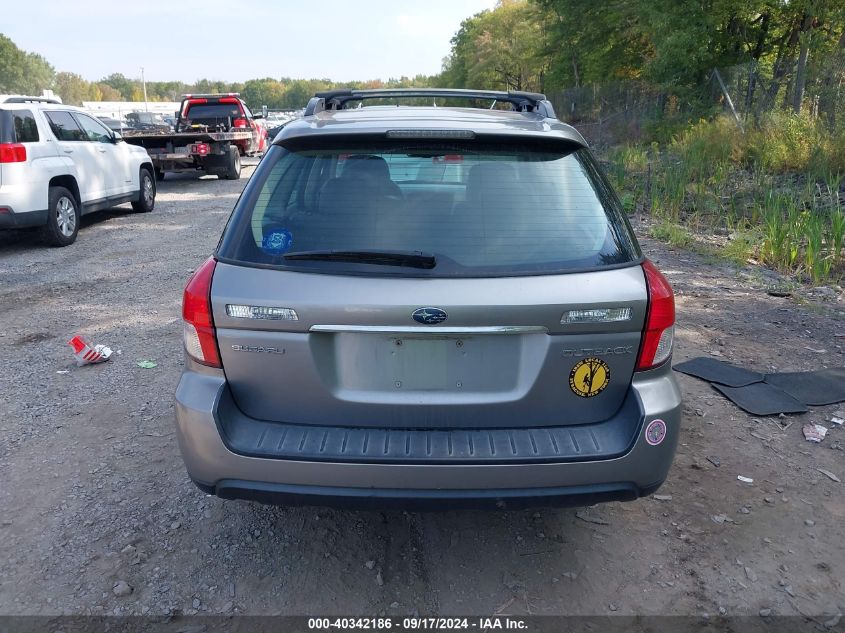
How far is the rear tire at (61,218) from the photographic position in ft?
29.0

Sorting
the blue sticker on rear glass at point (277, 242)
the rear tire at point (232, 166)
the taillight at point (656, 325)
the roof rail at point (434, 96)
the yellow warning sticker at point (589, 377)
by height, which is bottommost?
the rear tire at point (232, 166)

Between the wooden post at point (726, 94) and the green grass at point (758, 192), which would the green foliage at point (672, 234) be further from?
the wooden post at point (726, 94)

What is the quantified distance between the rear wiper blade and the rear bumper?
0.57 m

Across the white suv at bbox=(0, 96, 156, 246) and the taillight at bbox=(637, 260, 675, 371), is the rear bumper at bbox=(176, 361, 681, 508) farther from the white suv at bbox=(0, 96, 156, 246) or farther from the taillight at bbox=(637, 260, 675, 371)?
the white suv at bbox=(0, 96, 156, 246)

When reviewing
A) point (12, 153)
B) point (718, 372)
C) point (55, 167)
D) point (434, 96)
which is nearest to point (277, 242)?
point (434, 96)

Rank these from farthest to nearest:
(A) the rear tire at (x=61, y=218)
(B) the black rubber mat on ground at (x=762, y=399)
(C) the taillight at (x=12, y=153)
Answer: (A) the rear tire at (x=61, y=218) < (C) the taillight at (x=12, y=153) < (B) the black rubber mat on ground at (x=762, y=399)

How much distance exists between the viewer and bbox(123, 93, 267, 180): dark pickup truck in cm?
1539

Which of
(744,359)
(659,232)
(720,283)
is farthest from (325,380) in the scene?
(659,232)

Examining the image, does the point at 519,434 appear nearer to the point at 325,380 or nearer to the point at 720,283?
the point at 325,380

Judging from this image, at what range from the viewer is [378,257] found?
7.95ft

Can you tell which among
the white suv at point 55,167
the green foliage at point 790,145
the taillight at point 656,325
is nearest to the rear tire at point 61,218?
the white suv at point 55,167

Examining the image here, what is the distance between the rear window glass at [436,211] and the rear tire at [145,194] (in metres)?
10.6

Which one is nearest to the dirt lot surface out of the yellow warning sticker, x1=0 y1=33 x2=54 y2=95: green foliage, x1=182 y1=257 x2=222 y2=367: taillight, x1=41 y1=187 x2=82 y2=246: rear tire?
the yellow warning sticker

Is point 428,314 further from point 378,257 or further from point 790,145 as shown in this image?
point 790,145
